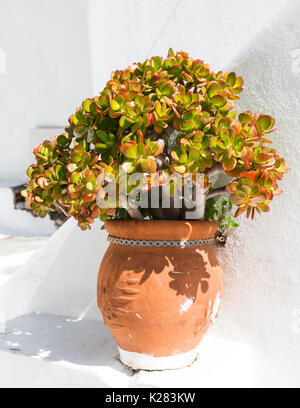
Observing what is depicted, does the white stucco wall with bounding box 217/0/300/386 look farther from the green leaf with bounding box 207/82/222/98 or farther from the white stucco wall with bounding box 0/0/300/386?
the green leaf with bounding box 207/82/222/98

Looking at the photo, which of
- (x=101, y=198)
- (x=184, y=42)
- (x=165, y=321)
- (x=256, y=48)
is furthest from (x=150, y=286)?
(x=184, y=42)

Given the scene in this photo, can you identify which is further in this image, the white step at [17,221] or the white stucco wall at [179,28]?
the white step at [17,221]

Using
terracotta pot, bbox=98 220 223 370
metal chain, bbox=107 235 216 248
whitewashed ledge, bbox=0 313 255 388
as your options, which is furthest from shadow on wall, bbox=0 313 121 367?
metal chain, bbox=107 235 216 248

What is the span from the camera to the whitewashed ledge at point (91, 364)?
93 centimetres

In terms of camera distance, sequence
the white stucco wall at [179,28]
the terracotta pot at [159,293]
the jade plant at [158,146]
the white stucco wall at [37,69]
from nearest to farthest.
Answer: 1. the jade plant at [158,146]
2. the terracotta pot at [159,293]
3. the white stucco wall at [179,28]
4. the white stucco wall at [37,69]

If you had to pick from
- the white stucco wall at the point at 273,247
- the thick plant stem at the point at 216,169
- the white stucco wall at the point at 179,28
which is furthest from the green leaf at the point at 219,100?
the white stucco wall at the point at 179,28

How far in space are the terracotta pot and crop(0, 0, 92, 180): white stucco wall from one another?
3.16 m

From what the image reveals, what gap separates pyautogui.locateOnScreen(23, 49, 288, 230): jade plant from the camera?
79cm

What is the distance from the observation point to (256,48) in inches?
43.0

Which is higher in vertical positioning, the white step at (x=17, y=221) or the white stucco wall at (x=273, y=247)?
the white stucco wall at (x=273, y=247)

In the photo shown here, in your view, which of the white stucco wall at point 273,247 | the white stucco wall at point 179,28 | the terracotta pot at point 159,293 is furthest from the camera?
the white stucco wall at point 179,28

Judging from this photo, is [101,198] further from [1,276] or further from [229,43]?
[1,276]

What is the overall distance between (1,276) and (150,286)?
124cm

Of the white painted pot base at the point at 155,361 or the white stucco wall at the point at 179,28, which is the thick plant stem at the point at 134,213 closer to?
the white painted pot base at the point at 155,361
